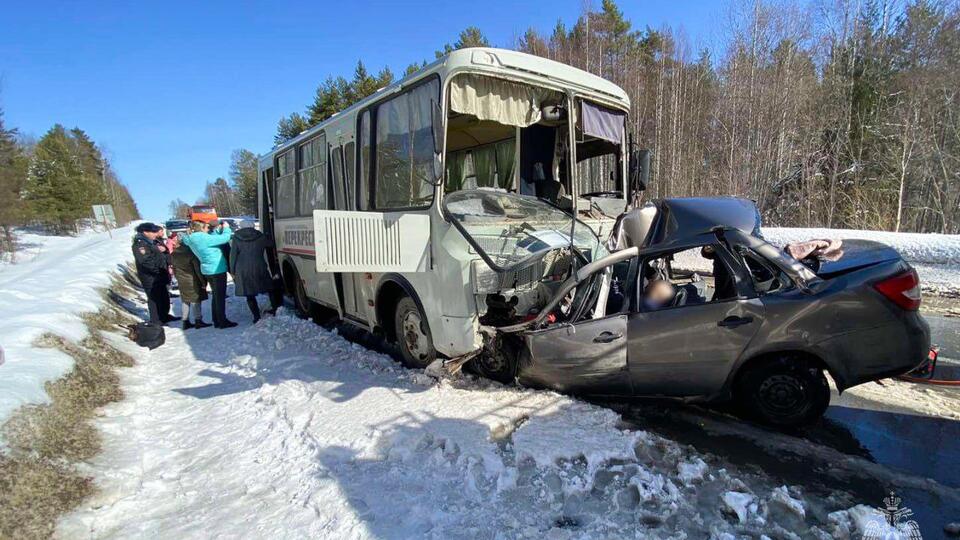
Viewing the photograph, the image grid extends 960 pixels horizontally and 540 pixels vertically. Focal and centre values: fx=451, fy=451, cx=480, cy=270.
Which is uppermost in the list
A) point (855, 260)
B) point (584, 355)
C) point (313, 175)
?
point (313, 175)

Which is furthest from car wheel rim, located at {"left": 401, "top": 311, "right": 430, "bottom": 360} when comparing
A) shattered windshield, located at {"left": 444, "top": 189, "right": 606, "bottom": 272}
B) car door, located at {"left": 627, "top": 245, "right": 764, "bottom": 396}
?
car door, located at {"left": 627, "top": 245, "right": 764, "bottom": 396}

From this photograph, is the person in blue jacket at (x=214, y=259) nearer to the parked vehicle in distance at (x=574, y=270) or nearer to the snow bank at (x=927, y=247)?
the parked vehicle in distance at (x=574, y=270)

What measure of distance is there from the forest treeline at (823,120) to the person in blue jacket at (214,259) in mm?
20023

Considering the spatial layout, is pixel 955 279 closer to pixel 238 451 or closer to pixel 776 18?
pixel 238 451

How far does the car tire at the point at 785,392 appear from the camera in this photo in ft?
11.5

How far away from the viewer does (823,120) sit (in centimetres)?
1997

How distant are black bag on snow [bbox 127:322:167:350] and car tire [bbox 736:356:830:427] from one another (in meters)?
8.06

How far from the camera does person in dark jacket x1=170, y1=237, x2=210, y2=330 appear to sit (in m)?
8.09

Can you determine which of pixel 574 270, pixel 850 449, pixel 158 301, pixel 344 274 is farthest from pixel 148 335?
pixel 850 449

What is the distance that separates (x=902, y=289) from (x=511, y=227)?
306 cm

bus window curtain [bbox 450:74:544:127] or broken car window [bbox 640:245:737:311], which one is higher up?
bus window curtain [bbox 450:74:544:127]

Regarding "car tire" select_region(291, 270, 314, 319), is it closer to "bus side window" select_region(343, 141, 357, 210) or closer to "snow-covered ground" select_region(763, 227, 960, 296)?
"bus side window" select_region(343, 141, 357, 210)

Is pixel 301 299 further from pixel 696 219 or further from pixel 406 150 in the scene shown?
pixel 696 219

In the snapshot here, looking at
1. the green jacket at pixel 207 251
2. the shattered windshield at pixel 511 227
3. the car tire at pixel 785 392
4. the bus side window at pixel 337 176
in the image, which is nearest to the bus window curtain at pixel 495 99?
the shattered windshield at pixel 511 227
